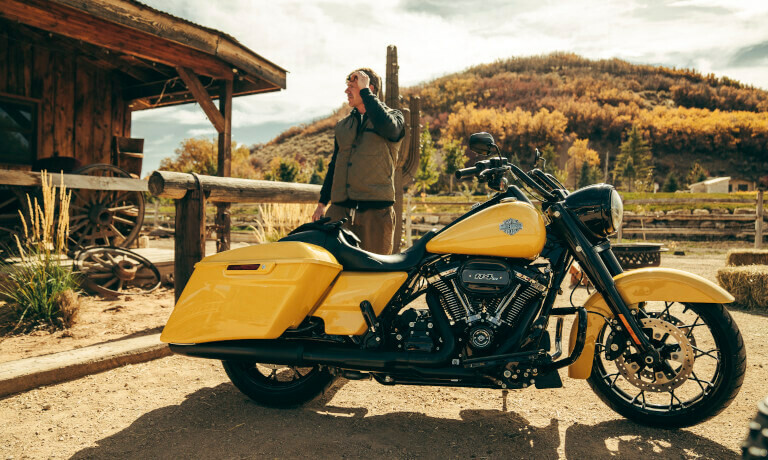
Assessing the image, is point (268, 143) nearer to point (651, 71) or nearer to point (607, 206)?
point (651, 71)

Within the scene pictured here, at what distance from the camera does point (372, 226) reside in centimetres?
369

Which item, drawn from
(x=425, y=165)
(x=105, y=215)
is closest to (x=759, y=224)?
(x=105, y=215)

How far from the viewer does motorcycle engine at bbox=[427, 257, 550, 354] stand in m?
2.32

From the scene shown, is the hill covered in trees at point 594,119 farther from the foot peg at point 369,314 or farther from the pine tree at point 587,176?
the foot peg at point 369,314

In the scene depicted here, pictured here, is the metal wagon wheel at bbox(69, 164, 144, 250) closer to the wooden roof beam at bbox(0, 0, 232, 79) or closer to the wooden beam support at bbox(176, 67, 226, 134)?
the wooden beam support at bbox(176, 67, 226, 134)

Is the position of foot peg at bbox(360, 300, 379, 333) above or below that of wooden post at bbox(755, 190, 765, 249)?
below

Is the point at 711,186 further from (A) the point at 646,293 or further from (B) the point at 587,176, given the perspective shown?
(A) the point at 646,293

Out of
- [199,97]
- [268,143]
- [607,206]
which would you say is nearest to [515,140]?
[268,143]

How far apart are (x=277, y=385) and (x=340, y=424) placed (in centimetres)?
46

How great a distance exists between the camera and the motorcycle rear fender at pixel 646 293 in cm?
236

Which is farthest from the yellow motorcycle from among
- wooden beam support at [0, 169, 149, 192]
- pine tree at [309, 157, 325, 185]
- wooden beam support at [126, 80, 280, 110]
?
pine tree at [309, 157, 325, 185]

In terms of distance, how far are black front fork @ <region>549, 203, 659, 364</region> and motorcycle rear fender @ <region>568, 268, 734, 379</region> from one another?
0.21 ft

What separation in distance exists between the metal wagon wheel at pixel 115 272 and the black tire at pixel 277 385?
3.26 meters

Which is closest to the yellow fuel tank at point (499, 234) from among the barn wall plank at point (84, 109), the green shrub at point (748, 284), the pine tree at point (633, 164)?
the green shrub at point (748, 284)
